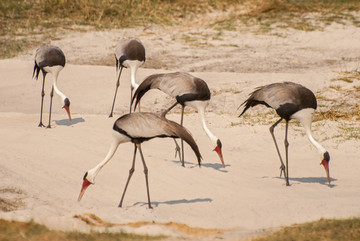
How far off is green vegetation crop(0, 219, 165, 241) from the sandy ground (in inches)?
5.8

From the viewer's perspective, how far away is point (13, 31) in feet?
59.1

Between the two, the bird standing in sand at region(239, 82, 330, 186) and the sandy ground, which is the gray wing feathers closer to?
the sandy ground

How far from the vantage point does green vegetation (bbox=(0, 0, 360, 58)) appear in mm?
18453

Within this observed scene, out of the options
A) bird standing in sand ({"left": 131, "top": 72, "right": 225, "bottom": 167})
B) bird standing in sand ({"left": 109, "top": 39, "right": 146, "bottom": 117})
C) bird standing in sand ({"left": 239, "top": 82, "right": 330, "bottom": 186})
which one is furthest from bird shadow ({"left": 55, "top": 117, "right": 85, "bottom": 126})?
bird standing in sand ({"left": 239, "top": 82, "right": 330, "bottom": 186})

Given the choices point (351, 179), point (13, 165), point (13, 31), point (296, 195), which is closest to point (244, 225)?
point (296, 195)

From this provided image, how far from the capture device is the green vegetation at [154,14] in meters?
18.5

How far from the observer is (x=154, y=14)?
19.3 metres

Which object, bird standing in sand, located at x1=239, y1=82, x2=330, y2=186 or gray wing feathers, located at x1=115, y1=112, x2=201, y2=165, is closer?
gray wing feathers, located at x1=115, y1=112, x2=201, y2=165

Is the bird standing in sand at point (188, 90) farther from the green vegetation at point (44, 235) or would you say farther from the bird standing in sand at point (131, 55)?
the green vegetation at point (44, 235)

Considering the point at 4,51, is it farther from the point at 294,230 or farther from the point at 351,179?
the point at 294,230

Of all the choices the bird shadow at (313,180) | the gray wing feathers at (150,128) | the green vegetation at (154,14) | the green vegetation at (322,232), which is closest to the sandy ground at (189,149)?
the bird shadow at (313,180)

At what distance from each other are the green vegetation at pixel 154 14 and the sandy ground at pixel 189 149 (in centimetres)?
110

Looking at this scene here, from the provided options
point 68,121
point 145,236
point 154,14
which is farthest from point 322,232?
point 154,14

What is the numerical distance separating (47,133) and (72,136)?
16.4 inches
